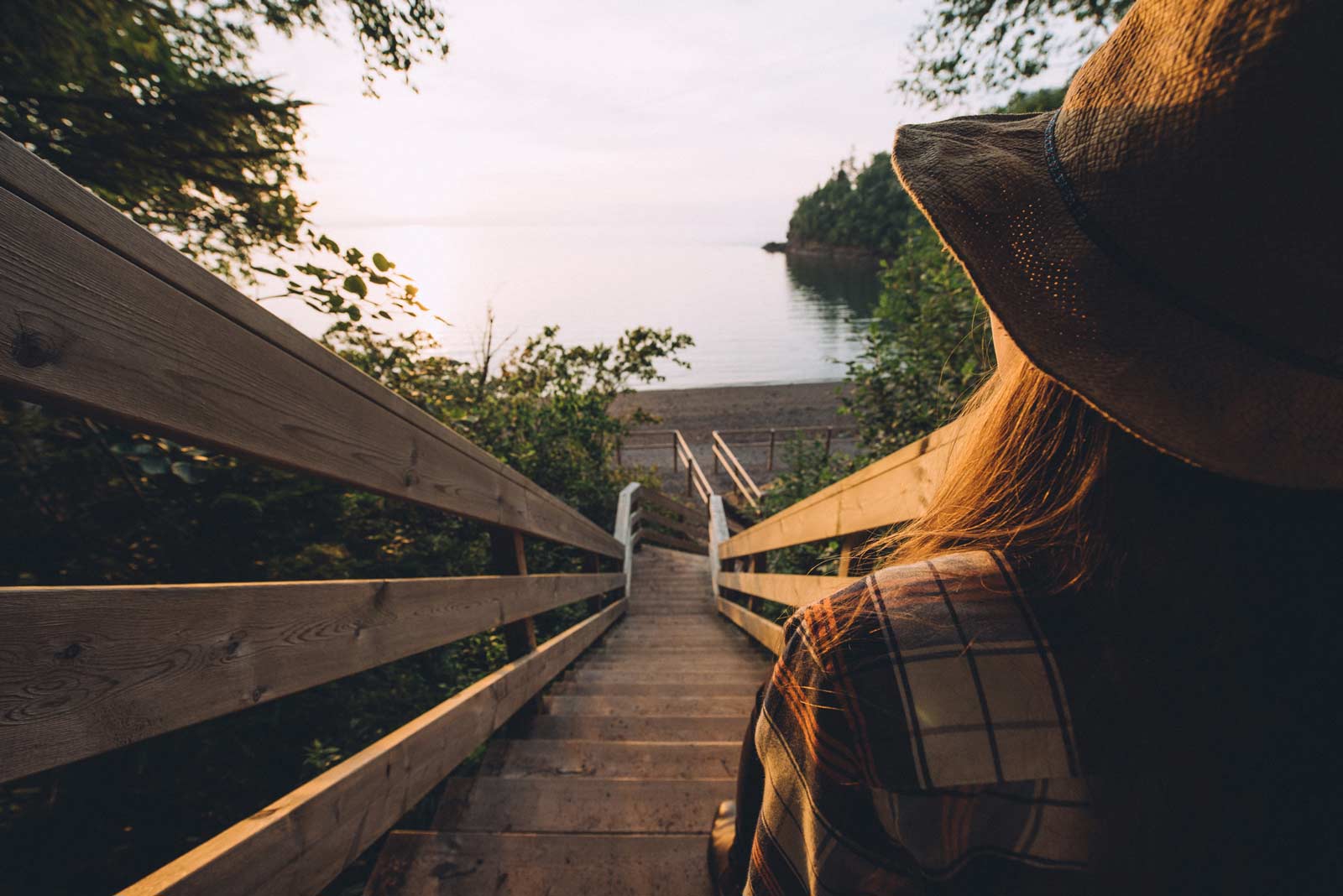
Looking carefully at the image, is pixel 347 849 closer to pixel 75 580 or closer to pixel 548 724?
pixel 548 724

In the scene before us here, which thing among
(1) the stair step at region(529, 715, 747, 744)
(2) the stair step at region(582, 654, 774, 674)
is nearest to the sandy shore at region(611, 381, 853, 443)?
(2) the stair step at region(582, 654, 774, 674)

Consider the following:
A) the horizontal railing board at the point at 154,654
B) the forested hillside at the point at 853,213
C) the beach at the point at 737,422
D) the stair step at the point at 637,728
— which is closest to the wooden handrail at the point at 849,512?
the stair step at the point at 637,728

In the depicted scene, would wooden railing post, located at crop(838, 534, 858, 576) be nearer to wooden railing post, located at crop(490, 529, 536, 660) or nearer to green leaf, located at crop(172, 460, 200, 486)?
wooden railing post, located at crop(490, 529, 536, 660)

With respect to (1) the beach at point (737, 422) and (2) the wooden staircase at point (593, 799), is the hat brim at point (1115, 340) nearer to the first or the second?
(2) the wooden staircase at point (593, 799)

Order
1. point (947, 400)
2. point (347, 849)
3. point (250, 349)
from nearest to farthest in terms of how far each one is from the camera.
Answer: point (250, 349), point (347, 849), point (947, 400)

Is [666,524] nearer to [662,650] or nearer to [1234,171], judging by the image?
[662,650]

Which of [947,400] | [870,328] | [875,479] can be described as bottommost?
[875,479]

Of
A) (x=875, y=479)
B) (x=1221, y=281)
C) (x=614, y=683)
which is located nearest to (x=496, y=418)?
(x=614, y=683)

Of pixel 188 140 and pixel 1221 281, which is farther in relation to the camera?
pixel 188 140

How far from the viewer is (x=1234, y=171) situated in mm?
455

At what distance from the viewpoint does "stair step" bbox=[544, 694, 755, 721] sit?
2.74m

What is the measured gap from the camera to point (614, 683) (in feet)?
10.5

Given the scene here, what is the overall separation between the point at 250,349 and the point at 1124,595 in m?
1.16

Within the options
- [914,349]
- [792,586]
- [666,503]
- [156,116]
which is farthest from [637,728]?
[666,503]
